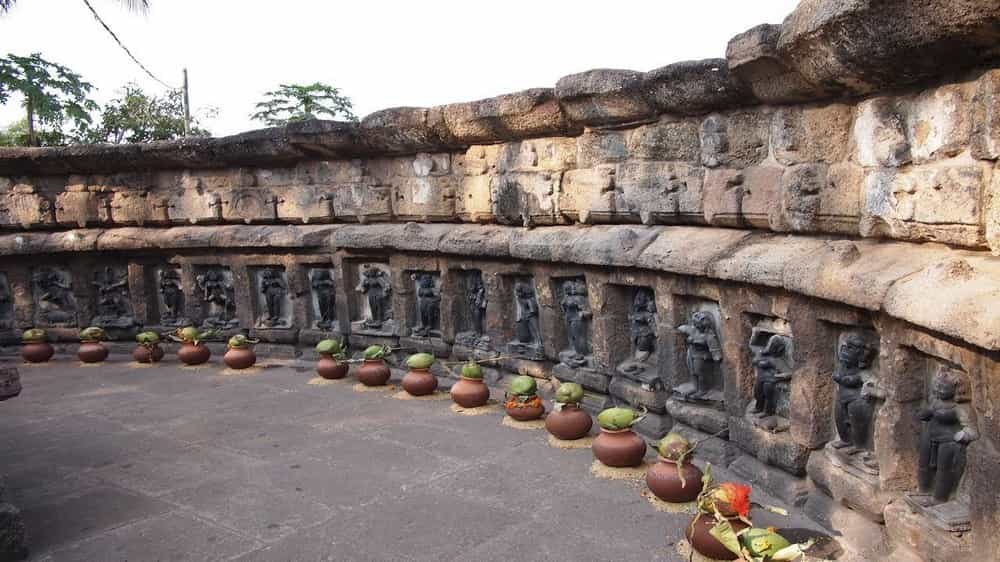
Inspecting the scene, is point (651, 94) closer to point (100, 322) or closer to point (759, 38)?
point (759, 38)

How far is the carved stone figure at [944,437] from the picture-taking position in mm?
2846

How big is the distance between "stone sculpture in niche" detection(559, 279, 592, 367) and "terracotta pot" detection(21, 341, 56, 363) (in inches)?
242

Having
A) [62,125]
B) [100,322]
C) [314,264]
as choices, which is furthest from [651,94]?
[62,125]

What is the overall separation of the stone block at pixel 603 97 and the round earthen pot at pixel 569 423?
6.69 feet

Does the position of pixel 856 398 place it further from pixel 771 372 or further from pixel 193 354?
pixel 193 354

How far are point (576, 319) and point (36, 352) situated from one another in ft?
20.9

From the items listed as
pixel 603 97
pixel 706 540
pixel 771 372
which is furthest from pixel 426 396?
pixel 706 540

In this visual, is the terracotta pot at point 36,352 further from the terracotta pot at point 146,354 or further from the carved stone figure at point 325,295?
the carved stone figure at point 325,295

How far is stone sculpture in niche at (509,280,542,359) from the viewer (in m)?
6.26

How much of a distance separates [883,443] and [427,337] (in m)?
4.72

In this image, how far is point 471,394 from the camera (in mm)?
5812

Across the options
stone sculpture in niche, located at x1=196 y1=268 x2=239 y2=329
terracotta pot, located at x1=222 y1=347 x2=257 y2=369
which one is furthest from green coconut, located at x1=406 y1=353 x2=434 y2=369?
stone sculpture in niche, located at x1=196 y1=268 x2=239 y2=329

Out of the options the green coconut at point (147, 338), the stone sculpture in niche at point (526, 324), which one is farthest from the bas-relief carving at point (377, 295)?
the green coconut at point (147, 338)

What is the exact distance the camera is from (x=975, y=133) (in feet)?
9.20
